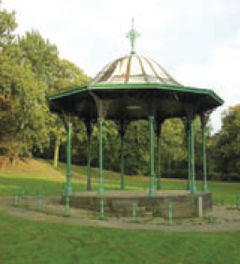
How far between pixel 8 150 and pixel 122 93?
39730 mm

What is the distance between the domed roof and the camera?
1934cm

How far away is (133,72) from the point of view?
19.8 meters

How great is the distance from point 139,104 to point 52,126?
42.1 m

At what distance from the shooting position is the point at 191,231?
486 inches

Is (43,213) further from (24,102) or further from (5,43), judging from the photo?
(5,43)

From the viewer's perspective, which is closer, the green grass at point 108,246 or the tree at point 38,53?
the green grass at point 108,246

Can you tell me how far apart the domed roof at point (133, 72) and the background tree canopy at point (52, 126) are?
25.3 m

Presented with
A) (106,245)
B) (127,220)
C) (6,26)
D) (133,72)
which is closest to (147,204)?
(127,220)

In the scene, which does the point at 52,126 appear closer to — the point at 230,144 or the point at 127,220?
the point at 230,144

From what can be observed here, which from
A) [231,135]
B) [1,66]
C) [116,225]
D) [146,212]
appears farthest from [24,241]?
[231,135]

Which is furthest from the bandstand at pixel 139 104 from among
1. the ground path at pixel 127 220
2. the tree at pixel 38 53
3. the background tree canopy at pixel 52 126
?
the tree at pixel 38 53

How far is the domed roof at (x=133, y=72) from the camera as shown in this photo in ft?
63.5

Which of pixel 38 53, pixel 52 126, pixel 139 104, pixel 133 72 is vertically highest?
pixel 38 53

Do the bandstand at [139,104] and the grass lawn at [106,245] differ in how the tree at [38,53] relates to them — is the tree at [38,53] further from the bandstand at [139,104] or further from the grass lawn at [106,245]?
the grass lawn at [106,245]
